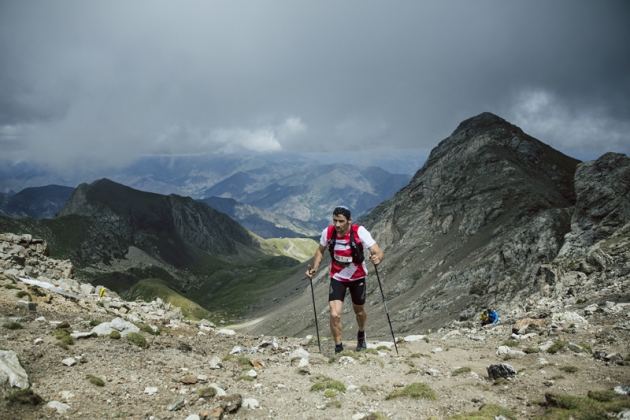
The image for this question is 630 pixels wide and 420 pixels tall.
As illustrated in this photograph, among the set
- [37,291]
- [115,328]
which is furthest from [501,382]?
[37,291]

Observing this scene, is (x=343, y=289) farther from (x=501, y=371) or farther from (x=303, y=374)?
(x=501, y=371)

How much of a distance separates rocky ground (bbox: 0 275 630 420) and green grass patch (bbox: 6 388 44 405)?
91 millimetres

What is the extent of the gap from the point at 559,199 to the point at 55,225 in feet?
715

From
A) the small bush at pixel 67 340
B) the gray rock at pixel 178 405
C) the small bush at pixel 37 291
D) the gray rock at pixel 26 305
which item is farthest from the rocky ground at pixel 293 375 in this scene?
the small bush at pixel 37 291

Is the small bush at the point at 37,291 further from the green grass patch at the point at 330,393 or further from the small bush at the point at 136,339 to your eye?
the green grass patch at the point at 330,393

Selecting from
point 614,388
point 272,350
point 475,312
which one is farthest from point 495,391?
point 475,312

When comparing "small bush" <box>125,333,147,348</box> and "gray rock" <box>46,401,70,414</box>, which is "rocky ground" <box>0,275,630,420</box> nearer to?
"gray rock" <box>46,401,70,414</box>

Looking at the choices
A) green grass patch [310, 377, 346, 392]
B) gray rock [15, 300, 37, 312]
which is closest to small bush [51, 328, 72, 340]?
gray rock [15, 300, 37, 312]

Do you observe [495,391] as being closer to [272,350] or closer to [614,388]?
[614,388]

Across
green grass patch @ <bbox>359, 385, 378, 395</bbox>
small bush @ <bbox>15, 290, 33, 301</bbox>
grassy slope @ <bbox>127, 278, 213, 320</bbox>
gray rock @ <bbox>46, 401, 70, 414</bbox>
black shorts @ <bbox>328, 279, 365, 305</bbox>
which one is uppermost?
black shorts @ <bbox>328, 279, 365, 305</bbox>

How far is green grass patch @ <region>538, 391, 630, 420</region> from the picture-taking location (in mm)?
6543

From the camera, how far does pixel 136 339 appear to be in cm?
1210

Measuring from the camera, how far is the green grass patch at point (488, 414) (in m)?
6.88

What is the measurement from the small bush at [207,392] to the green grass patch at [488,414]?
5.19 metres
